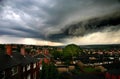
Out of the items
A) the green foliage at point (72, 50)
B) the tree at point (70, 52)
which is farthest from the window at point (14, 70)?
the green foliage at point (72, 50)

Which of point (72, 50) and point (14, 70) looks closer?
point (14, 70)

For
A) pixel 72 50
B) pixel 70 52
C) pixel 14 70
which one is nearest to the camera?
pixel 14 70

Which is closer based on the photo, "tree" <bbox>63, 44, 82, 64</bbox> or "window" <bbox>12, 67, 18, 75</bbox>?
"window" <bbox>12, 67, 18, 75</bbox>

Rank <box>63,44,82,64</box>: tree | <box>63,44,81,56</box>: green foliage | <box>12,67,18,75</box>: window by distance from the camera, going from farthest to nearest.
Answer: <box>63,44,81,56</box>: green foliage, <box>63,44,82,64</box>: tree, <box>12,67,18,75</box>: window

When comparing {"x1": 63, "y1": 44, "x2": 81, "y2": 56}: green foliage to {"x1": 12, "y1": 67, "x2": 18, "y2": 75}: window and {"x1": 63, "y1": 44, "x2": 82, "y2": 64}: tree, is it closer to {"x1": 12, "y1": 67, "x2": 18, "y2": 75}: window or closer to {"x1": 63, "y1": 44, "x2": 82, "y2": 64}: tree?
{"x1": 63, "y1": 44, "x2": 82, "y2": 64}: tree

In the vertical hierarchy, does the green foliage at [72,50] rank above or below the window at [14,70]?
above

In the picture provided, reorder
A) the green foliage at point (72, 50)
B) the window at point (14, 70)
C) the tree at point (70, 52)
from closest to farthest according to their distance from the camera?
the window at point (14, 70) → the tree at point (70, 52) → the green foliage at point (72, 50)

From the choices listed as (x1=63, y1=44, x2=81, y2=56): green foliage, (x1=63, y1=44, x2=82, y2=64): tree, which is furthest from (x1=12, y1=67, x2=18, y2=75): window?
(x1=63, y1=44, x2=81, y2=56): green foliage

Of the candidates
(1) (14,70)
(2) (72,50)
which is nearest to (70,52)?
(2) (72,50)

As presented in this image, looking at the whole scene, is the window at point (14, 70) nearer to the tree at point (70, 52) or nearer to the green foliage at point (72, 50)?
the tree at point (70, 52)

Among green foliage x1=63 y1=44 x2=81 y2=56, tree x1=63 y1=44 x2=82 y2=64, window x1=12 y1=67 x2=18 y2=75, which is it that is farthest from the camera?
green foliage x1=63 y1=44 x2=81 y2=56

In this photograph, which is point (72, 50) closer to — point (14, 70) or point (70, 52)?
point (70, 52)

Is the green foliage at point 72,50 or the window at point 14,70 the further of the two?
the green foliage at point 72,50
